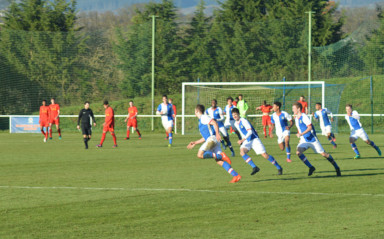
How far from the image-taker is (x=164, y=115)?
27188 mm

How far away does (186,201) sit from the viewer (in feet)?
34.9

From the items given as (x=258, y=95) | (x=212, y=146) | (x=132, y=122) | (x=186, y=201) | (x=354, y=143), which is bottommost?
(x=186, y=201)

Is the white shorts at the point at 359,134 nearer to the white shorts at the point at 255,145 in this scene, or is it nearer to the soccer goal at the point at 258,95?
the white shorts at the point at 255,145

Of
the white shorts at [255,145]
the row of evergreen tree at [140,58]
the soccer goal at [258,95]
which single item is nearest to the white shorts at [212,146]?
the white shorts at [255,145]

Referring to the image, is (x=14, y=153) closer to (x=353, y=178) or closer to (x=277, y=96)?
(x=353, y=178)


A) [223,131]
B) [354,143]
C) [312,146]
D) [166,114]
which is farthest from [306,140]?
[166,114]

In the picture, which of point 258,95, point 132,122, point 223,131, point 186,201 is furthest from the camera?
point 258,95

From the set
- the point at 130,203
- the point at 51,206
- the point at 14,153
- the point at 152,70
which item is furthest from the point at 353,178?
the point at 152,70

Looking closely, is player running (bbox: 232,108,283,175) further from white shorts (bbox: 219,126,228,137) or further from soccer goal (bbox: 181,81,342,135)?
soccer goal (bbox: 181,81,342,135)

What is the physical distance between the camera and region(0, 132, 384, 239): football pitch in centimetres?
817

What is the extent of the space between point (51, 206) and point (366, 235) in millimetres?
5090

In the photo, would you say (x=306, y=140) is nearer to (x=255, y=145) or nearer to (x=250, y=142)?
(x=255, y=145)

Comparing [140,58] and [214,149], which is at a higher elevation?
[140,58]

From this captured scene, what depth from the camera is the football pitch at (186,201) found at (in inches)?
322
